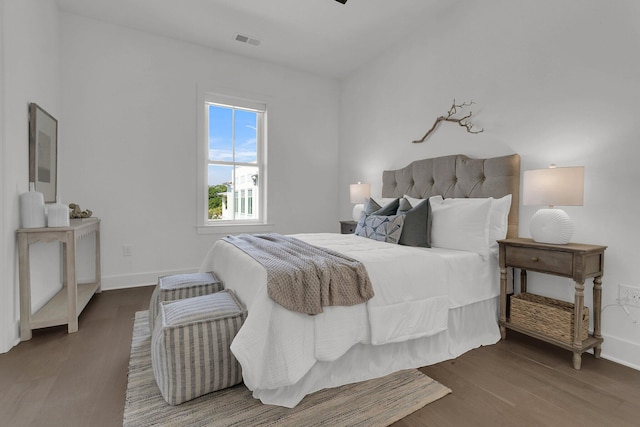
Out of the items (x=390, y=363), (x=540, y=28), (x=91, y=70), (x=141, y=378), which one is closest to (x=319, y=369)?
(x=390, y=363)

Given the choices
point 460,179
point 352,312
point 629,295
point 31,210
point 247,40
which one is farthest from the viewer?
point 247,40

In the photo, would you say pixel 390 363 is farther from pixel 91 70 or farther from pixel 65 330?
pixel 91 70

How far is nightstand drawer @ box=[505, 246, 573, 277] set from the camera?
1996mm

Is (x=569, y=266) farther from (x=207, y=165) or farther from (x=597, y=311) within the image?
(x=207, y=165)

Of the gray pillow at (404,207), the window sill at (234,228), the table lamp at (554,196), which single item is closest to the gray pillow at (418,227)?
the gray pillow at (404,207)

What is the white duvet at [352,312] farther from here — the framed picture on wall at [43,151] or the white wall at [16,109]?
the framed picture on wall at [43,151]

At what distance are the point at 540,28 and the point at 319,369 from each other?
2901 millimetres

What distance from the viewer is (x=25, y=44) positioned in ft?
8.03

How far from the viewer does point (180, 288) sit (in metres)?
2.22

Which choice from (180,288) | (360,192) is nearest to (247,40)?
(360,192)

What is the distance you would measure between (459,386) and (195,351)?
56.2 inches

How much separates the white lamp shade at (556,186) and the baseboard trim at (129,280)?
3.80 m

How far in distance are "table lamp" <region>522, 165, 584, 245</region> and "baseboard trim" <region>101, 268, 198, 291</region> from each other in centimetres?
378

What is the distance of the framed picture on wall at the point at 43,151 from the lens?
100 inches
